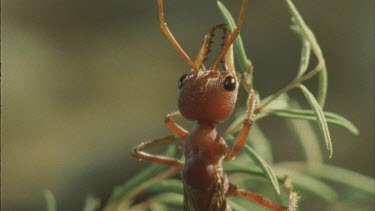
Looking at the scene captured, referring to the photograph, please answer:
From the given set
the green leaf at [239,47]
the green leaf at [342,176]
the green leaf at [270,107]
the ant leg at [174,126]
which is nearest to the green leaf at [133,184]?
the ant leg at [174,126]

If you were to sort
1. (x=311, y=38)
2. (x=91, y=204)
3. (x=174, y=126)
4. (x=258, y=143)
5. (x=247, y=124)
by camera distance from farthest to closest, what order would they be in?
(x=258, y=143), (x=174, y=126), (x=91, y=204), (x=247, y=124), (x=311, y=38)

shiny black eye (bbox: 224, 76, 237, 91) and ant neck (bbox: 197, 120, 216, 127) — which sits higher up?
shiny black eye (bbox: 224, 76, 237, 91)

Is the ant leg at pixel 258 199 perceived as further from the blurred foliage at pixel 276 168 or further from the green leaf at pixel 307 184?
the green leaf at pixel 307 184

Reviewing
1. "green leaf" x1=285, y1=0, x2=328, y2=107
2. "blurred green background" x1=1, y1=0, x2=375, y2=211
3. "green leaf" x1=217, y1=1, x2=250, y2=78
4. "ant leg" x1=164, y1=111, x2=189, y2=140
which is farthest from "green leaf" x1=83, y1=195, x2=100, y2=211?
"blurred green background" x1=1, y1=0, x2=375, y2=211

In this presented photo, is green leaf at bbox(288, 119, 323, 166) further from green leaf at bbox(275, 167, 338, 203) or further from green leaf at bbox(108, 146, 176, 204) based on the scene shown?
green leaf at bbox(108, 146, 176, 204)

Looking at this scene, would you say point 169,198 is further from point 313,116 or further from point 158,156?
point 313,116

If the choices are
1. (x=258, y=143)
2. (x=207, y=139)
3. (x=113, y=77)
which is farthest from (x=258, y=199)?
(x=113, y=77)

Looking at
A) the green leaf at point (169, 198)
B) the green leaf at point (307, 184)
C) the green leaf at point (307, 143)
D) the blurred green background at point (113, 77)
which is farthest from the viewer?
the blurred green background at point (113, 77)
